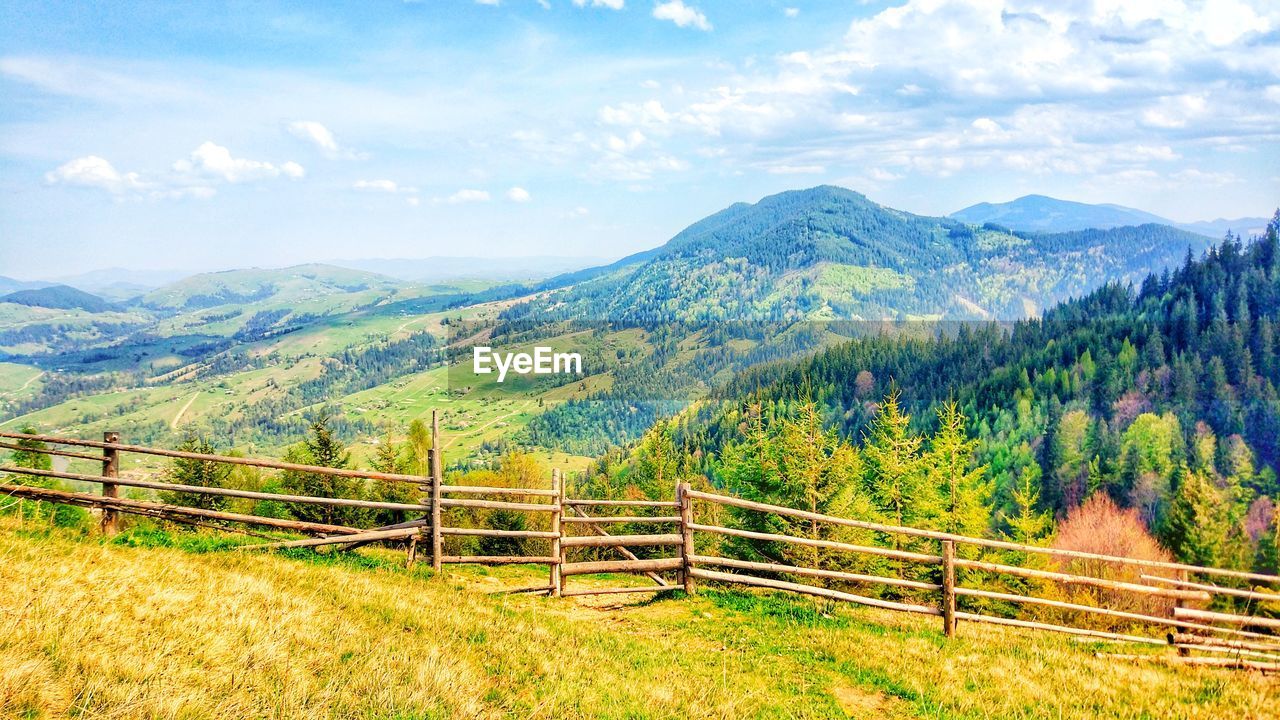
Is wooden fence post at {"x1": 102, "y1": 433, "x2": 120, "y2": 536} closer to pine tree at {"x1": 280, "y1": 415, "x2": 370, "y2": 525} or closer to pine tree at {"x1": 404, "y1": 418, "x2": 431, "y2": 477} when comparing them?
pine tree at {"x1": 280, "y1": 415, "x2": 370, "y2": 525}

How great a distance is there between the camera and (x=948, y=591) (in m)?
11.3

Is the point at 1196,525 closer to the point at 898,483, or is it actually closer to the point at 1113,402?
the point at 898,483

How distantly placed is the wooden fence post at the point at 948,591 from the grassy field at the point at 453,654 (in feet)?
1.00

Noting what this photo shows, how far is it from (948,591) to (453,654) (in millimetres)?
8330

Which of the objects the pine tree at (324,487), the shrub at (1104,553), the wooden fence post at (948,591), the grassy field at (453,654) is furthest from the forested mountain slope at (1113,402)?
the grassy field at (453,654)

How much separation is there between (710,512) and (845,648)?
29.5 metres

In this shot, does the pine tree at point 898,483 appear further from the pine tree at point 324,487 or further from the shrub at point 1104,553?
the pine tree at point 324,487

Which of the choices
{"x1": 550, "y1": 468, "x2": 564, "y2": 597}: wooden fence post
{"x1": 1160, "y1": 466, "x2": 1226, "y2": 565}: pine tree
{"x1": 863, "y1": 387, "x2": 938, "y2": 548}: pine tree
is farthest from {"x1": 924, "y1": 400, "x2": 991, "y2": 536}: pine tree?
{"x1": 1160, "y1": 466, "x2": 1226, "y2": 565}: pine tree

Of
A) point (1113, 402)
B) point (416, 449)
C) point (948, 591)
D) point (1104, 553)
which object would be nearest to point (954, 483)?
point (948, 591)

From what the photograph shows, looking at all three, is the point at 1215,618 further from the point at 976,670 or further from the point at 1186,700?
the point at 976,670

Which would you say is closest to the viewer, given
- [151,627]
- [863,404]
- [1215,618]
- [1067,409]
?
[151,627]

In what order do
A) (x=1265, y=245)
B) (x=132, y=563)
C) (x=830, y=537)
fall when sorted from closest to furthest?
1. (x=132, y=563)
2. (x=830, y=537)
3. (x=1265, y=245)

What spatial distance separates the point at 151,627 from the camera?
20.8 feet

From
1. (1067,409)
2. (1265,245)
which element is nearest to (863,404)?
→ (1067,409)
